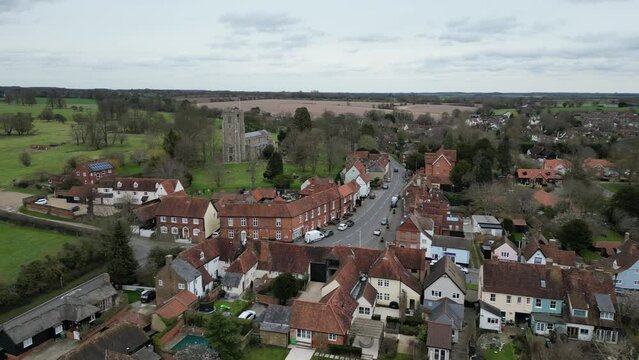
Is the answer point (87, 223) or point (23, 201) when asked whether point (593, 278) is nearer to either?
point (87, 223)

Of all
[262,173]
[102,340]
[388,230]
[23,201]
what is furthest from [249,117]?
[102,340]

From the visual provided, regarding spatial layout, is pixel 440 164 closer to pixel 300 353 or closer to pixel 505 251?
pixel 505 251

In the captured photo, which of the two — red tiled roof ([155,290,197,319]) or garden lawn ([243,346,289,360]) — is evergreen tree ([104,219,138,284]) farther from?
garden lawn ([243,346,289,360])

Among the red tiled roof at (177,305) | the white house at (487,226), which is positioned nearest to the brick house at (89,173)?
the red tiled roof at (177,305)

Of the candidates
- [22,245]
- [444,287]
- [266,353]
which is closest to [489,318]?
[444,287]

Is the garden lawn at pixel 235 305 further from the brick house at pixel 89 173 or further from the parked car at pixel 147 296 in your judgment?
the brick house at pixel 89 173
